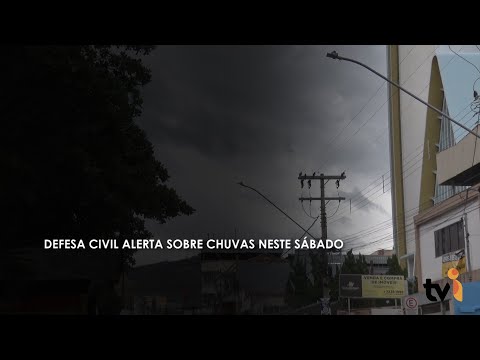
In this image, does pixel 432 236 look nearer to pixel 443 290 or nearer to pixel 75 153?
pixel 443 290

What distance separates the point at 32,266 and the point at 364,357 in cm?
257

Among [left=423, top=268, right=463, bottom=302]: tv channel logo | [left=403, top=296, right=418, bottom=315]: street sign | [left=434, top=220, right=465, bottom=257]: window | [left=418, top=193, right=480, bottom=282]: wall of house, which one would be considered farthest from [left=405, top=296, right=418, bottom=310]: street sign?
[left=434, top=220, right=465, bottom=257]: window

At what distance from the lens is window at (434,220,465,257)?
21.5ft

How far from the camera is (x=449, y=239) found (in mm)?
7277

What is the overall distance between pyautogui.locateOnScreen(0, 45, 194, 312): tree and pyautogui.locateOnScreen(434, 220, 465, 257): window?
237 cm

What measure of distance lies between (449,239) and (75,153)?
3631mm

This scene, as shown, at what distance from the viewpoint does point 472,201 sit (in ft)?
21.6

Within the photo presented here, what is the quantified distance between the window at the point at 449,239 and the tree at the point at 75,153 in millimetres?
2370

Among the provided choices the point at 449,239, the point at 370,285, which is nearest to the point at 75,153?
the point at 370,285

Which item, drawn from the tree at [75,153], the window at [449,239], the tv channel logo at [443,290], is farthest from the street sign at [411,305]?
the tree at [75,153]

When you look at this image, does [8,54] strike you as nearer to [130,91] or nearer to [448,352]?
[130,91]

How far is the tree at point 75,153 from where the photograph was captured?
18.7 ft

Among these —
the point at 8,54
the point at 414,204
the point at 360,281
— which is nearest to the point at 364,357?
the point at 360,281
